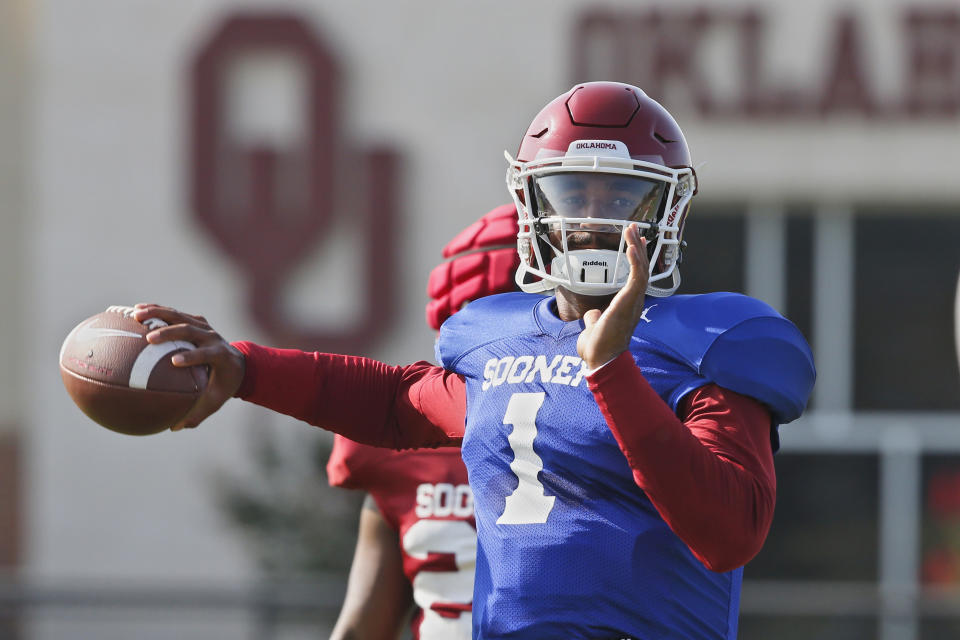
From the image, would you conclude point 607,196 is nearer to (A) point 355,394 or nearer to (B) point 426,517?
(A) point 355,394

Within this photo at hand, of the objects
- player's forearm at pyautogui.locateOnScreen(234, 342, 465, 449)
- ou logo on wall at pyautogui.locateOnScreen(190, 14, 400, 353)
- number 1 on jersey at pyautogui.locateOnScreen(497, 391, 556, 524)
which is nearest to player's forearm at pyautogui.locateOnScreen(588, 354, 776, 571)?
number 1 on jersey at pyautogui.locateOnScreen(497, 391, 556, 524)

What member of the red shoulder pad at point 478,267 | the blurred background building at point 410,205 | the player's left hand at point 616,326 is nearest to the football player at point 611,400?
the player's left hand at point 616,326

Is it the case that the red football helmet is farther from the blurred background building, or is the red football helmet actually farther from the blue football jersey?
the blurred background building

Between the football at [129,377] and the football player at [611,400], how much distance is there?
32 millimetres

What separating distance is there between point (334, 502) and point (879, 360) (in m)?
3.70

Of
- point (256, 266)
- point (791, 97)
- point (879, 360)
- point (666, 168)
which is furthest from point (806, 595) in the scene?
point (666, 168)

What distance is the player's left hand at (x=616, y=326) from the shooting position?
7.34 ft

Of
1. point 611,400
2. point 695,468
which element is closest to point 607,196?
point 611,400

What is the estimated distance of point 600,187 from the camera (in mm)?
2572

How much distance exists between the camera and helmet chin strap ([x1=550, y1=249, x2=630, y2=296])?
8.09ft

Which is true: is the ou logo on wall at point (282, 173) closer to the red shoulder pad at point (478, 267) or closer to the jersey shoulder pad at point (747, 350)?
the red shoulder pad at point (478, 267)

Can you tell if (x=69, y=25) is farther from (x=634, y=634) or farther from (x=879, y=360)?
(x=634, y=634)

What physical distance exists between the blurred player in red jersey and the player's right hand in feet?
2.23

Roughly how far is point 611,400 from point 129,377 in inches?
36.9
